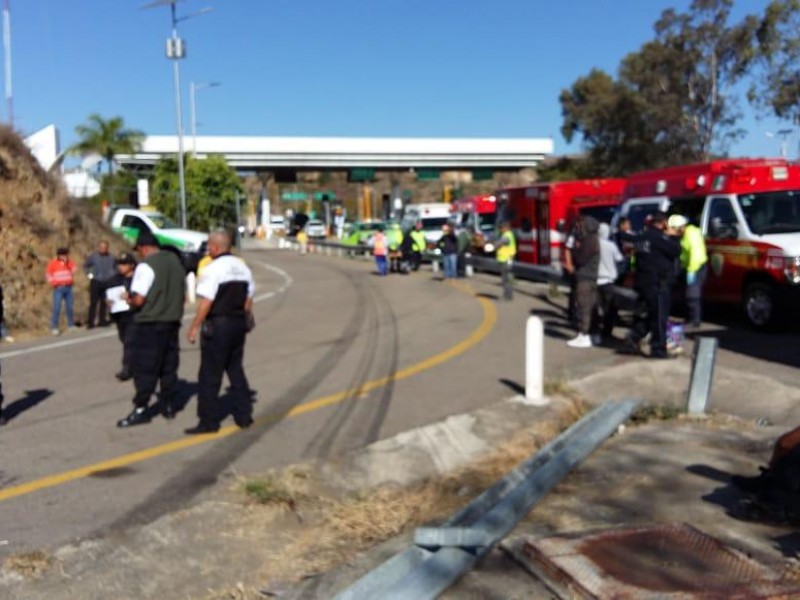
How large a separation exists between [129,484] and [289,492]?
136cm

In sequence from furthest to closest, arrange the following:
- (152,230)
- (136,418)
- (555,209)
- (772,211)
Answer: (152,230), (555,209), (772,211), (136,418)

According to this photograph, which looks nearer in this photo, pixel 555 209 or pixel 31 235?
pixel 31 235

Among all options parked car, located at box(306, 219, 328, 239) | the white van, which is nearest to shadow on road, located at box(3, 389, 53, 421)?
the white van

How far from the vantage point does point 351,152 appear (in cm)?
6519

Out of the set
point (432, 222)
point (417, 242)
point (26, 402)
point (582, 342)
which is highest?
point (432, 222)

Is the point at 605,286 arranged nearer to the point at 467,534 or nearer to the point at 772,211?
the point at 772,211

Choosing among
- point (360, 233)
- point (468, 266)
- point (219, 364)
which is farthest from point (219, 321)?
point (360, 233)

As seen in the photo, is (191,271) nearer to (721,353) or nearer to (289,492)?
(721,353)

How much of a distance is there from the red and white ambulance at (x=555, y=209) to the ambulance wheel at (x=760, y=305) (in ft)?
27.0

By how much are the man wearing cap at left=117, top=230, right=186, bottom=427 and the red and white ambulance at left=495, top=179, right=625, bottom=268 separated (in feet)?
47.3

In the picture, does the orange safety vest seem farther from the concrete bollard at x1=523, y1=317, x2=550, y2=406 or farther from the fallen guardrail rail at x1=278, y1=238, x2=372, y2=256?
the concrete bollard at x1=523, y1=317, x2=550, y2=406

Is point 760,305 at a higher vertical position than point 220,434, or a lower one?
higher

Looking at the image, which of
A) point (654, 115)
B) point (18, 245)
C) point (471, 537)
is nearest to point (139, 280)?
point (471, 537)

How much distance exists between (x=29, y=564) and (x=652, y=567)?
332 cm
